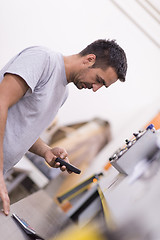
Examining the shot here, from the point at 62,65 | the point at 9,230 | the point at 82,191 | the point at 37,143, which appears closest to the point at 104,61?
the point at 62,65

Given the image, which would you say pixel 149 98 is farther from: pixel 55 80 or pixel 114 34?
pixel 55 80

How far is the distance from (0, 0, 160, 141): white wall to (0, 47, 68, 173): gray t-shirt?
28 cm

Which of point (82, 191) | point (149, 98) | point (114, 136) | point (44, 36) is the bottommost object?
point (82, 191)

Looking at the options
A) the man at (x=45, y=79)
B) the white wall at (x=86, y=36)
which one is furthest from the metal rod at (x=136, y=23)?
the man at (x=45, y=79)

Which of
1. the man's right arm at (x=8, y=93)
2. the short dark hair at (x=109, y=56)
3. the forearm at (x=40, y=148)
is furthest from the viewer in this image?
the forearm at (x=40, y=148)

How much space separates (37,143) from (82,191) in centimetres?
103

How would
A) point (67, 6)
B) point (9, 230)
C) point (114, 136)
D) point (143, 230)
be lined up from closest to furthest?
point (143, 230) → point (9, 230) → point (67, 6) → point (114, 136)

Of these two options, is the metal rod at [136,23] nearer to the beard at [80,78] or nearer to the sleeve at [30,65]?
the beard at [80,78]

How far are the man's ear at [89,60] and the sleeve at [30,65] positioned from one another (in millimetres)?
150

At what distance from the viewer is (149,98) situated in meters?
1.10

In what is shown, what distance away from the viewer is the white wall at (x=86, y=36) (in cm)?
108

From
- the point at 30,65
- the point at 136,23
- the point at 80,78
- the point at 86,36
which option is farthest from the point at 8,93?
the point at 136,23

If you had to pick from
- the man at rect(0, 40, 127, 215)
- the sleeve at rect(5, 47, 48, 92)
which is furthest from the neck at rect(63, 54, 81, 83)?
the sleeve at rect(5, 47, 48, 92)

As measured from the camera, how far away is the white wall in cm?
108
